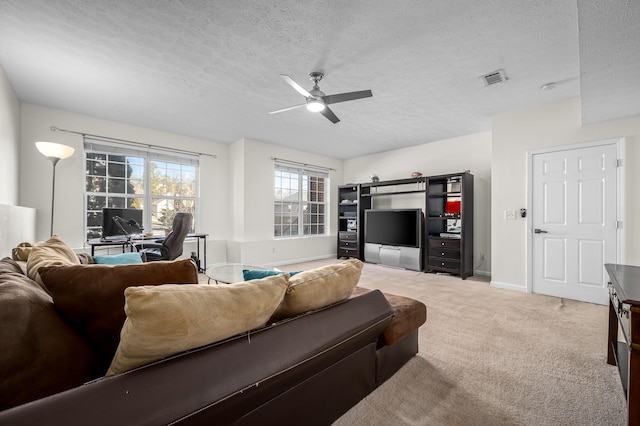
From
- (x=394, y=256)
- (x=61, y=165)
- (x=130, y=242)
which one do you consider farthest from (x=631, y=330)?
(x=61, y=165)

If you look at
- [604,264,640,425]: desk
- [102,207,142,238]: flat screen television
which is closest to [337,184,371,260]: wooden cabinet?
[102,207,142,238]: flat screen television

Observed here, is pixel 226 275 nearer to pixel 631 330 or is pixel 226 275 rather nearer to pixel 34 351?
pixel 34 351

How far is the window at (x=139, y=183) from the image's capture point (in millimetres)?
4230

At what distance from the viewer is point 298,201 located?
6.49 metres

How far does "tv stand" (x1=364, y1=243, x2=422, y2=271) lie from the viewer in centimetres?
518

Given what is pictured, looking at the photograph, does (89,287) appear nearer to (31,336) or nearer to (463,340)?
(31,336)

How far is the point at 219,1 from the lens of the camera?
1.93 metres

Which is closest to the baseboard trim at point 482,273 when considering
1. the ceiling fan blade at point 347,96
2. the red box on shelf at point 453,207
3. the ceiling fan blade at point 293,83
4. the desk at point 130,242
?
the red box on shelf at point 453,207

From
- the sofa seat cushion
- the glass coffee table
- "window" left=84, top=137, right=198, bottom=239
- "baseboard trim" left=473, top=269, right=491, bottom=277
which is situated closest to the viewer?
the sofa seat cushion

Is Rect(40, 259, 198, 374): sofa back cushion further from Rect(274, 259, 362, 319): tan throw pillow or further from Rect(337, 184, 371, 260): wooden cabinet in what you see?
Rect(337, 184, 371, 260): wooden cabinet

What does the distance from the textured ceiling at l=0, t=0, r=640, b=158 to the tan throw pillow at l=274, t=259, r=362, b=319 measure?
73.1 inches

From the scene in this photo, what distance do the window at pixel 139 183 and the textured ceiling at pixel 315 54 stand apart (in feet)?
2.30

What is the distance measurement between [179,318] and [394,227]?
520 centimetres

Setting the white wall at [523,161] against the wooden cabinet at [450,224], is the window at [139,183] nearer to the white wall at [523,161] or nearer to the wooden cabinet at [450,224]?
the wooden cabinet at [450,224]
